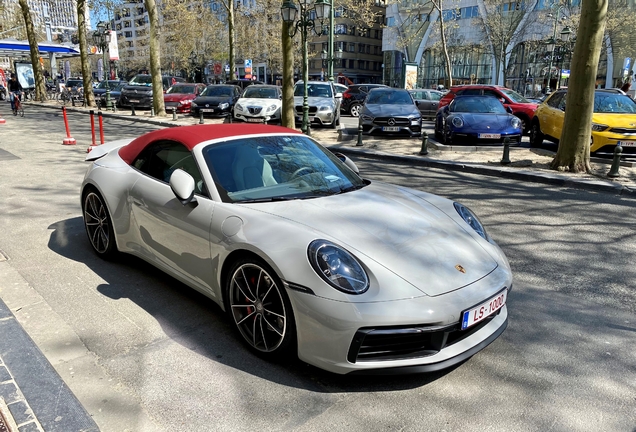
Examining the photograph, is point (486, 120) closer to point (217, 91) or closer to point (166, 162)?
point (166, 162)

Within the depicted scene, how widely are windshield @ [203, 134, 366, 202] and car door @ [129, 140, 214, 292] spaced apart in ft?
0.60

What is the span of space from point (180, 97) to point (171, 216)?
904 inches

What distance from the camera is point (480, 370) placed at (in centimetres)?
301

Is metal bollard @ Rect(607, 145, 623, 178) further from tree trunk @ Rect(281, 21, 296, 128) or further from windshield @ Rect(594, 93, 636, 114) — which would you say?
tree trunk @ Rect(281, 21, 296, 128)

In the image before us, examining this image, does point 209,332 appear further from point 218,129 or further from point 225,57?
point 225,57

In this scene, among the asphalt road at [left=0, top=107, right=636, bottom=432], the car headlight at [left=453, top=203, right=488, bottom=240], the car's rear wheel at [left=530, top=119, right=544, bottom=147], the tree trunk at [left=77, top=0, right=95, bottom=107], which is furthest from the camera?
the tree trunk at [left=77, top=0, right=95, bottom=107]

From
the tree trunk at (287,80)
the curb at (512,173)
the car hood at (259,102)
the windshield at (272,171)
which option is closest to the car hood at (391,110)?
the curb at (512,173)

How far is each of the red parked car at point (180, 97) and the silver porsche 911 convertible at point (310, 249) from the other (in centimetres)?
2159

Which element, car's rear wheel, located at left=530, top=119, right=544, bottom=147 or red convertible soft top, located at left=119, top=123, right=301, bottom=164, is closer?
red convertible soft top, located at left=119, top=123, right=301, bottom=164

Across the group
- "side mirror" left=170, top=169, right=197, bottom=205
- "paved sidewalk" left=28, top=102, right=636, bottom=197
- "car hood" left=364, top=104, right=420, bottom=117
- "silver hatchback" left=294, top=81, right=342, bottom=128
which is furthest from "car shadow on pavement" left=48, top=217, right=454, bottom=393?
"silver hatchback" left=294, top=81, right=342, bottom=128

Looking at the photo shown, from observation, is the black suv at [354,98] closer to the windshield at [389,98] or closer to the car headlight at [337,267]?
the windshield at [389,98]

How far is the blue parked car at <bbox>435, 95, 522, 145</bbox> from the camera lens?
12.4m

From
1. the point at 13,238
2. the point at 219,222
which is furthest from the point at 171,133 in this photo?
the point at 13,238

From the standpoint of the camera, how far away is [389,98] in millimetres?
15398
